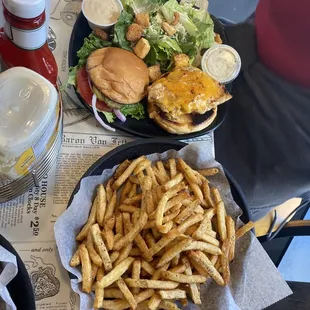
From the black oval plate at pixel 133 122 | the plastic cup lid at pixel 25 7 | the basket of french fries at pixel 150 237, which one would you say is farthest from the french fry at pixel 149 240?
the plastic cup lid at pixel 25 7

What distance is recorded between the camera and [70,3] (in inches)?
63.0

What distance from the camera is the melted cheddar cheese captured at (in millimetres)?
1385

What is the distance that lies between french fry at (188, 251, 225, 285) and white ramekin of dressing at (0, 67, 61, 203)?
17.3 inches

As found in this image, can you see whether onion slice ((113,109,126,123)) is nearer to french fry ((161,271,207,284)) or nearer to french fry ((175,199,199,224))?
french fry ((175,199,199,224))

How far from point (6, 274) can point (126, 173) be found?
0.39m

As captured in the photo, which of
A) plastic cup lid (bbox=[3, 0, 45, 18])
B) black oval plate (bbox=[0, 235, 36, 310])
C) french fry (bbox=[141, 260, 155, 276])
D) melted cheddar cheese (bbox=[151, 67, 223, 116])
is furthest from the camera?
melted cheddar cheese (bbox=[151, 67, 223, 116])

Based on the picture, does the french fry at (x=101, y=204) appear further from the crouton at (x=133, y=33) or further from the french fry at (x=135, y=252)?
the crouton at (x=133, y=33)

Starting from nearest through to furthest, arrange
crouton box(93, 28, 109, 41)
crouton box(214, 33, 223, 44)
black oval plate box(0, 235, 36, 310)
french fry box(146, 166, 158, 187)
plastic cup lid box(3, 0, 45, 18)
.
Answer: plastic cup lid box(3, 0, 45, 18)
black oval plate box(0, 235, 36, 310)
french fry box(146, 166, 158, 187)
crouton box(93, 28, 109, 41)
crouton box(214, 33, 223, 44)

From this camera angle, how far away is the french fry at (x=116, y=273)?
1112 millimetres

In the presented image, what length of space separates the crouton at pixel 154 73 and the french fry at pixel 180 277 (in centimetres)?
58

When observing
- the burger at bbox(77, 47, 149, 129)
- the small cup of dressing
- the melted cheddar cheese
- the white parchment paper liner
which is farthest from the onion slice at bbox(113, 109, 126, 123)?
the white parchment paper liner

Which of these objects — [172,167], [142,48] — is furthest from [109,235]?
[142,48]

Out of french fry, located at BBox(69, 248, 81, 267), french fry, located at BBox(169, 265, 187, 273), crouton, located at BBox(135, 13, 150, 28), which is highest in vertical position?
crouton, located at BBox(135, 13, 150, 28)

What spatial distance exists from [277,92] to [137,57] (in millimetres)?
549
